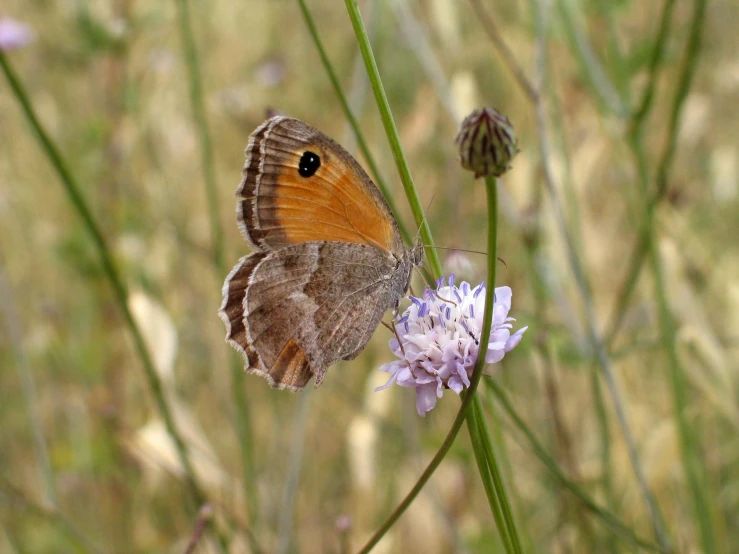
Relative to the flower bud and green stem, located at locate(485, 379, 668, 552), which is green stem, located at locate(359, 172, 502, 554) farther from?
green stem, located at locate(485, 379, 668, 552)

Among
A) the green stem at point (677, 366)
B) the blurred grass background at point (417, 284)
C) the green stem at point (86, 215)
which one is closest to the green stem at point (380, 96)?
the blurred grass background at point (417, 284)

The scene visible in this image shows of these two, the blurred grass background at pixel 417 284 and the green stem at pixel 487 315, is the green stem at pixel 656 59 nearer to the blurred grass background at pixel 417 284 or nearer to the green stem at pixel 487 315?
the blurred grass background at pixel 417 284

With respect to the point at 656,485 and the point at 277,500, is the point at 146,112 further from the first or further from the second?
the point at 656,485

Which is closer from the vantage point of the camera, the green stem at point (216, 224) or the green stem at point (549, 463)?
the green stem at point (549, 463)

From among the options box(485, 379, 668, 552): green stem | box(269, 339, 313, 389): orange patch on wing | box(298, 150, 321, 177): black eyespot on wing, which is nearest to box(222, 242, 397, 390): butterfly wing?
box(269, 339, 313, 389): orange patch on wing

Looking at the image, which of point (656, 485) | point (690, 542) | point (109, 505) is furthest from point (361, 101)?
point (109, 505)

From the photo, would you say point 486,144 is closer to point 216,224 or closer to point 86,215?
point 86,215

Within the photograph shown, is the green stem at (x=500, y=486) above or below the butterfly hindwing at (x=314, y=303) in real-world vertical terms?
below

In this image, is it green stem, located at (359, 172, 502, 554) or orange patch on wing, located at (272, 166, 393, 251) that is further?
orange patch on wing, located at (272, 166, 393, 251)
